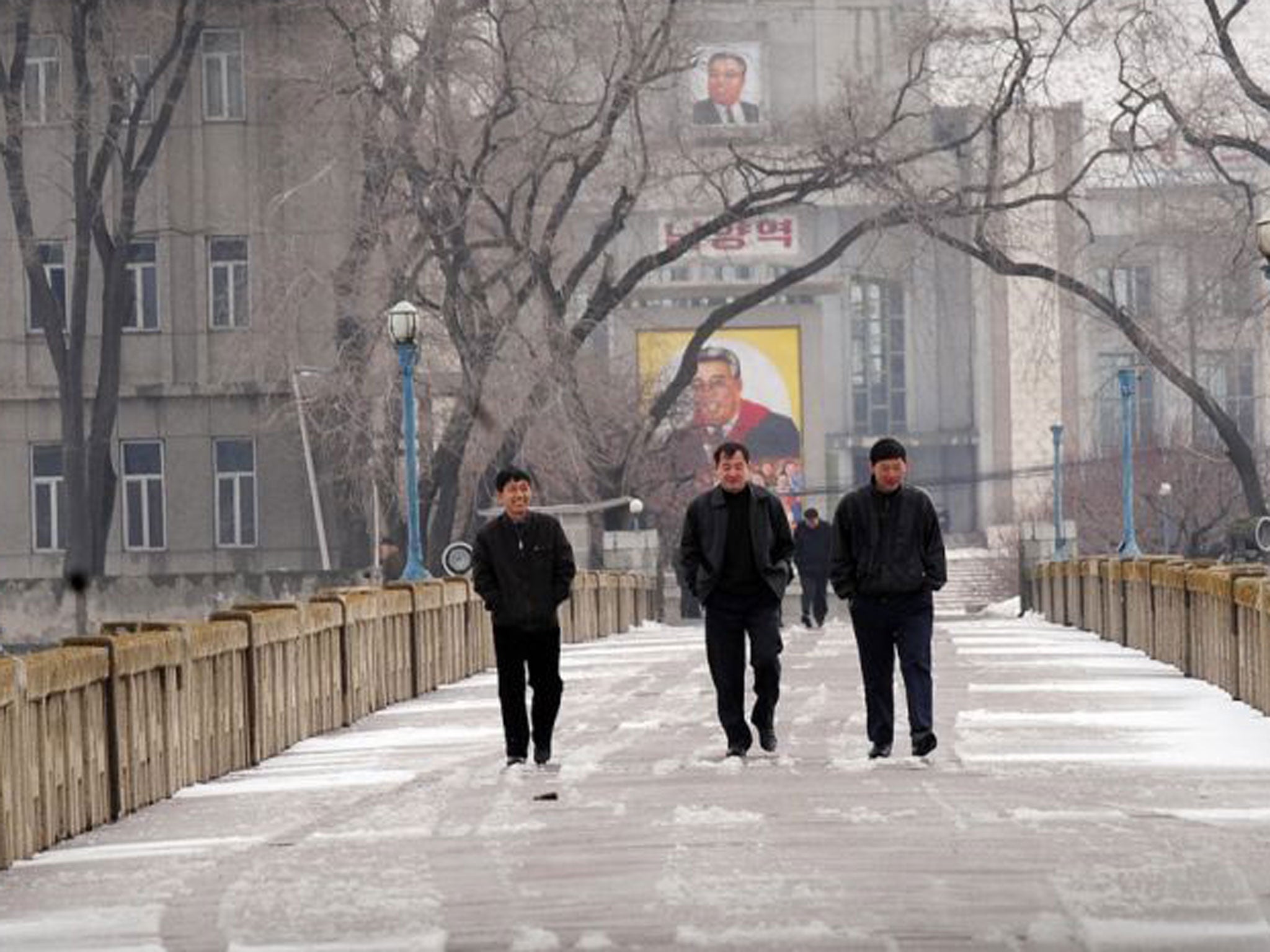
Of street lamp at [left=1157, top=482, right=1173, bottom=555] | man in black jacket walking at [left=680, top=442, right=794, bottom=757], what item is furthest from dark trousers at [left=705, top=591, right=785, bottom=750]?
street lamp at [left=1157, top=482, right=1173, bottom=555]

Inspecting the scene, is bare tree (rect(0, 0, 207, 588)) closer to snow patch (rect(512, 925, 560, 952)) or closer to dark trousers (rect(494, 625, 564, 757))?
dark trousers (rect(494, 625, 564, 757))

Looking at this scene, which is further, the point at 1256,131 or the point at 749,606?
the point at 1256,131

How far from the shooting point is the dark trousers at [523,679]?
2077cm

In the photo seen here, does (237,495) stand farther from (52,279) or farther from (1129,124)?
(1129,124)

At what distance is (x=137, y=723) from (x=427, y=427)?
4238 cm

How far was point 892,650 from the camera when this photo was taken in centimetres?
2048

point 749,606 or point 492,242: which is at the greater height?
point 492,242

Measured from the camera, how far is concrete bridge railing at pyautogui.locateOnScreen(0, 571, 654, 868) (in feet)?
57.7

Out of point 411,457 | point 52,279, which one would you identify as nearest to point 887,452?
point 411,457

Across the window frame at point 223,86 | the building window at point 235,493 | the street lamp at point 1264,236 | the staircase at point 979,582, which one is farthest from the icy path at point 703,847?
the staircase at point 979,582

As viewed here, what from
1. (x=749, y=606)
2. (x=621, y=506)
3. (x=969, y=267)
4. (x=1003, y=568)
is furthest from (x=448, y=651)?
(x=969, y=267)

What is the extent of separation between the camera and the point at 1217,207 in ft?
220

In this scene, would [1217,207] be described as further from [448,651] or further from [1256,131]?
[448,651]

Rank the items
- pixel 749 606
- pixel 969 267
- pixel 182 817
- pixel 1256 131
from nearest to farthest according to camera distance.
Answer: pixel 182 817 → pixel 749 606 → pixel 1256 131 → pixel 969 267
